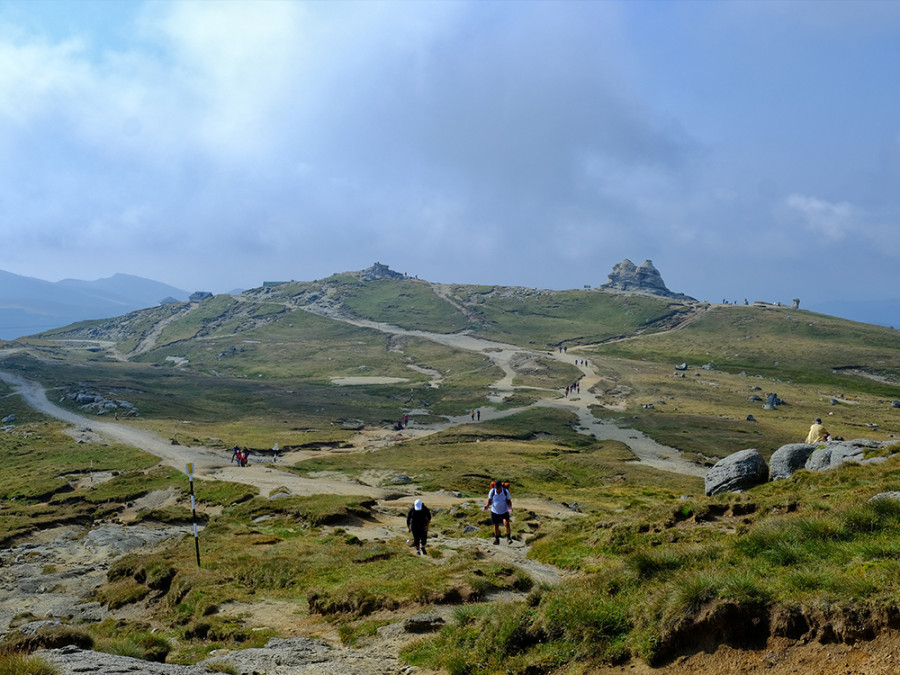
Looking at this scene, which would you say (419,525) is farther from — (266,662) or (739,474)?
(739,474)

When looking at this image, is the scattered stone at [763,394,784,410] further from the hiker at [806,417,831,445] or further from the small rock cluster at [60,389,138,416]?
the small rock cluster at [60,389,138,416]

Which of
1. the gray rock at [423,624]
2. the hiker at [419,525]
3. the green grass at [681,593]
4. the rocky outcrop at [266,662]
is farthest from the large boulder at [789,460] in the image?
the rocky outcrop at [266,662]

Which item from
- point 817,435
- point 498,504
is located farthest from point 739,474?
point 498,504

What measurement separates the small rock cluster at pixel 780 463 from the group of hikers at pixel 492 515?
46.5 ft

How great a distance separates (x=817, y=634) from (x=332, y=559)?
67.0ft

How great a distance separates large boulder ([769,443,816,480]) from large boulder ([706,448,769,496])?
579 mm

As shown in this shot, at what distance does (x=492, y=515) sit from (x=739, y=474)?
52.2 ft

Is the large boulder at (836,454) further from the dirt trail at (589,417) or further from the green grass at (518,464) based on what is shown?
the dirt trail at (589,417)

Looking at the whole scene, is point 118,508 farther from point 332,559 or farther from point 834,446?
point 834,446

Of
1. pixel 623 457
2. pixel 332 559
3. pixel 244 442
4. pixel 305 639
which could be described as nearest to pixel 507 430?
pixel 623 457

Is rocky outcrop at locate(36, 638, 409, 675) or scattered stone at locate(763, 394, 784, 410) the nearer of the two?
rocky outcrop at locate(36, 638, 409, 675)

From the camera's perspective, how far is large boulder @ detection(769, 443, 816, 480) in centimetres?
3157

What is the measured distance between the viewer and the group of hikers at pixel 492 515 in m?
25.0

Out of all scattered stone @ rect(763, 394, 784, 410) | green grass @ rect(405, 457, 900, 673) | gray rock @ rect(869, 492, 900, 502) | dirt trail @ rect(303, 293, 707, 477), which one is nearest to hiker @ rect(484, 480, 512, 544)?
green grass @ rect(405, 457, 900, 673)
